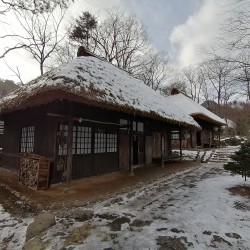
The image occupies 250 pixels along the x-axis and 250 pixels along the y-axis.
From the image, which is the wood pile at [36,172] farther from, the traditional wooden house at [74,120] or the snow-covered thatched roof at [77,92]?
the snow-covered thatched roof at [77,92]

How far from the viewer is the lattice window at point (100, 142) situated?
9.77 metres

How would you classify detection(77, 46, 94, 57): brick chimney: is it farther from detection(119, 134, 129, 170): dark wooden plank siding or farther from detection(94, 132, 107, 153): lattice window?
detection(119, 134, 129, 170): dark wooden plank siding

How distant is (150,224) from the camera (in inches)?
194

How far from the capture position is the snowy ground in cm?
406

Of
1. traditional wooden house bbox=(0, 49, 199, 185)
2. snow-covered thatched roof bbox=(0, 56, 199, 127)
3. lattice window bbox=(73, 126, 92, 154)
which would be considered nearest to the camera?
snow-covered thatched roof bbox=(0, 56, 199, 127)

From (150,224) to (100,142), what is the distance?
5490mm

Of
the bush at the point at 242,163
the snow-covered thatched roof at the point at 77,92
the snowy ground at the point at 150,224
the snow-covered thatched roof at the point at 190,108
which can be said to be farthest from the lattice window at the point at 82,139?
the snow-covered thatched roof at the point at 190,108

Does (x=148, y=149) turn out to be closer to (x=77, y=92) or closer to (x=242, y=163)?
(x=242, y=163)

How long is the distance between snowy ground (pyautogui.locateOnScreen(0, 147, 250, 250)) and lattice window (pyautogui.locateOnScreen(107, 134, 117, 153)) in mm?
3532

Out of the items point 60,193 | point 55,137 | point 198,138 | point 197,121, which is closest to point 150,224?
Result: point 60,193

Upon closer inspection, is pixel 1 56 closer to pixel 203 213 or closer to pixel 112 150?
pixel 112 150

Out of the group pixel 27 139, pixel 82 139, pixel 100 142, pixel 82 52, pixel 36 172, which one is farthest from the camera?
pixel 82 52

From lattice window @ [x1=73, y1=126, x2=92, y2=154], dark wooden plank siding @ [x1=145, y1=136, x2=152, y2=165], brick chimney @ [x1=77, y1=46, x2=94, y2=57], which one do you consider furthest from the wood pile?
dark wooden plank siding @ [x1=145, y1=136, x2=152, y2=165]

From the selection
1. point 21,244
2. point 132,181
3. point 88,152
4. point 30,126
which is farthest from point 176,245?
point 30,126
